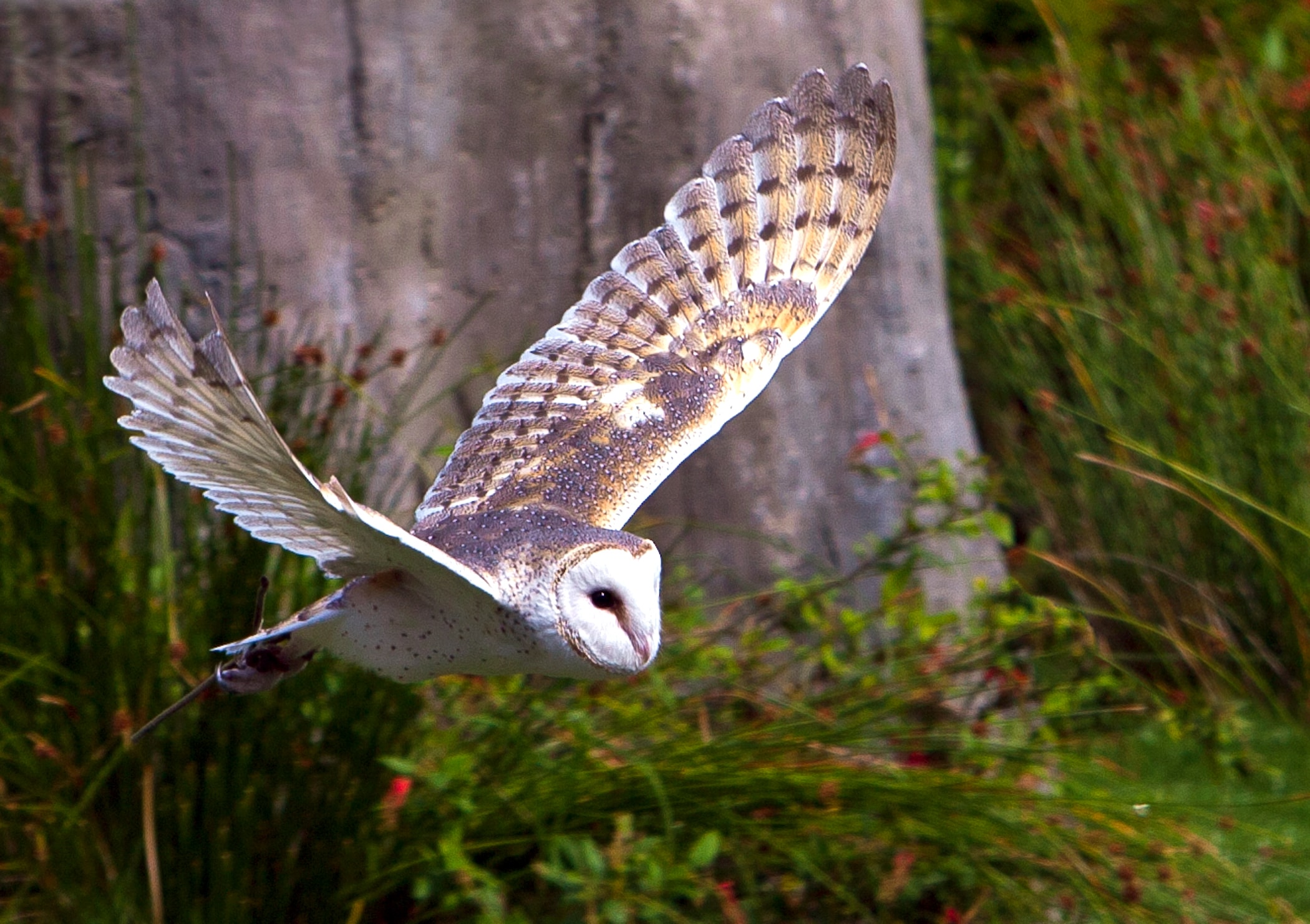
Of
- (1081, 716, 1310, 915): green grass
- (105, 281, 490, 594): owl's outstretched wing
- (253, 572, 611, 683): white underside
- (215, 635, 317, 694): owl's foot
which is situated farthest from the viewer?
(1081, 716, 1310, 915): green grass

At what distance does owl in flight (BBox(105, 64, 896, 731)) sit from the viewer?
1638mm

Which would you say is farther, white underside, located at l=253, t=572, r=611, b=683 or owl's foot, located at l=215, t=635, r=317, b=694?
owl's foot, located at l=215, t=635, r=317, b=694

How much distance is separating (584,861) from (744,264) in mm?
971

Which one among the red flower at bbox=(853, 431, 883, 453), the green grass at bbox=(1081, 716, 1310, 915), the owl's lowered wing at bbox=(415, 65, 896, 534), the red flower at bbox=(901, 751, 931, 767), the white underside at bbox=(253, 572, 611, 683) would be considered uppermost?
the owl's lowered wing at bbox=(415, 65, 896, 534)

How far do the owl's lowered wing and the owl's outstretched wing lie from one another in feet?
1.42

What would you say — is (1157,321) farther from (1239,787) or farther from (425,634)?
(425,634)

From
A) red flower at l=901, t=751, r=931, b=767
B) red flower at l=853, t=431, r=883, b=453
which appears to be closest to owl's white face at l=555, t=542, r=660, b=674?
red flower at l=901, t=751, r=931, b=767

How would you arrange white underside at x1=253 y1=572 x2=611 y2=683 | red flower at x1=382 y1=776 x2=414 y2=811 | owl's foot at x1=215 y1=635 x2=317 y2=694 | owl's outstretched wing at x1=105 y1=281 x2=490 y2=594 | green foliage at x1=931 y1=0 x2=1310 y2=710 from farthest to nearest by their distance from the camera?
green foliage at x1=931 y1=0 x2=1310 y2=710
red flower at x1=382 y1=776 x2=414 y2=811
owl's foot at x1=215 y1=635 x2=317 y2=694
white underside at x1=253 y1=572 x2=611 y2=683
owl's outstretched wing at x1=105 y1=281 x2=490 y2=594

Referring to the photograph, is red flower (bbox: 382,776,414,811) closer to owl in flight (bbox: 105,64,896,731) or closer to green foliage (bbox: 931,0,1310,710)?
owl in flight (bbox: 105,64,896,731)

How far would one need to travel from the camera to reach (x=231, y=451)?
163cm

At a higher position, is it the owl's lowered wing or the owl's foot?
the owl's lowered wing

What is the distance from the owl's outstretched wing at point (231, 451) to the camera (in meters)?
1.53

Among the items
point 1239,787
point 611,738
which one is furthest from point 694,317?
point 1239,787

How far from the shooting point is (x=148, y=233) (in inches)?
116
